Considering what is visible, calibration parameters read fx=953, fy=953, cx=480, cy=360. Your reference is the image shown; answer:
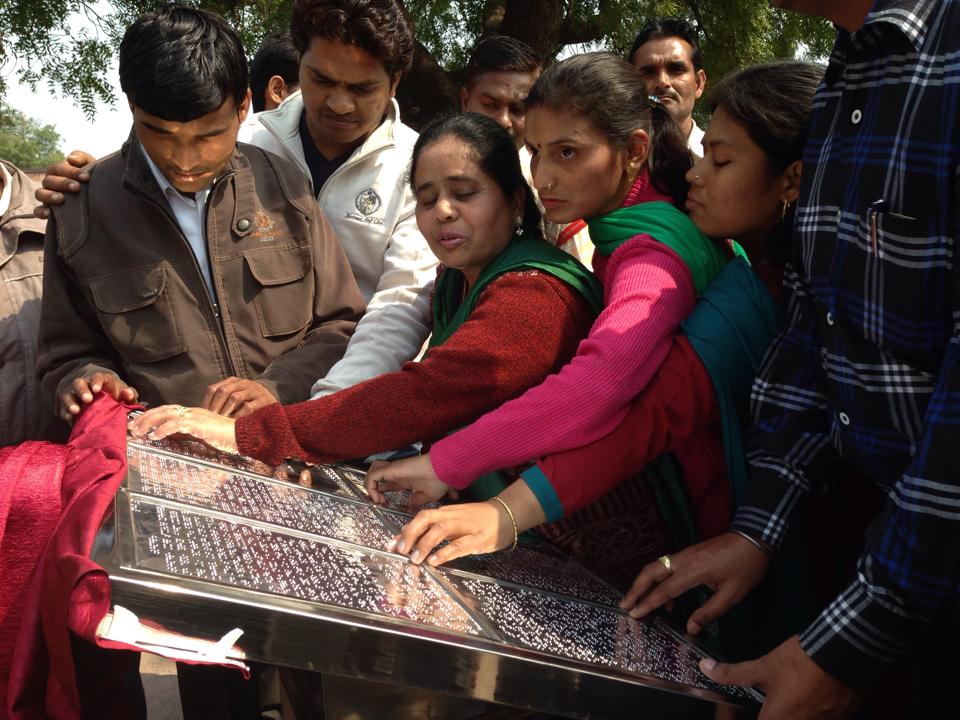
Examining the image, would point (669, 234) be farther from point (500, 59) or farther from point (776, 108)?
point (500, 59)

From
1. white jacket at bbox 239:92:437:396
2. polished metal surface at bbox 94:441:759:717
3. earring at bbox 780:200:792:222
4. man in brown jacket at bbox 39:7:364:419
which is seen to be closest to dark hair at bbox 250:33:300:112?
white jacket at bbox 239:92:437:396

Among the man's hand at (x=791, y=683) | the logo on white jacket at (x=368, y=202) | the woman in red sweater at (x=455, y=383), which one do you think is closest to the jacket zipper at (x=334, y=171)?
the logo on white jacket at (x=368, y=202)

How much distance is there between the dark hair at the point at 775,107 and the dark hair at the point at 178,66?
1283 millimetres

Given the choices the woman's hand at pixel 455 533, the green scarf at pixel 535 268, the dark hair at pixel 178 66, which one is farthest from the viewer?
the dark hair at pixel 178 66

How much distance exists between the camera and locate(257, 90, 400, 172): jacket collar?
122 inches

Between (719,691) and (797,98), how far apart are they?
1.15m

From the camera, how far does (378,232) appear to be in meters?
2.94

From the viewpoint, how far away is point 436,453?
1766mm

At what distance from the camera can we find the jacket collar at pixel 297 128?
3102 millimetres

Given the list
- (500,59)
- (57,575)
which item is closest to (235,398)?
(57,575)

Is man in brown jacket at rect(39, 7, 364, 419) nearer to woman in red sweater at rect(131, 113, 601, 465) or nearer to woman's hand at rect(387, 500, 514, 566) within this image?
woman in red sweater at rect(131, 113, 601, 465)

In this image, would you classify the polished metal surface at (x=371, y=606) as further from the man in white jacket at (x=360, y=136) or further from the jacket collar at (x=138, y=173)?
the man in white jacket at (x=360, y=136)

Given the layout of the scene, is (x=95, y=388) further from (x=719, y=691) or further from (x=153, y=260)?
(x=719, y=691)

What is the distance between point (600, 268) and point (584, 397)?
52 centimetres
